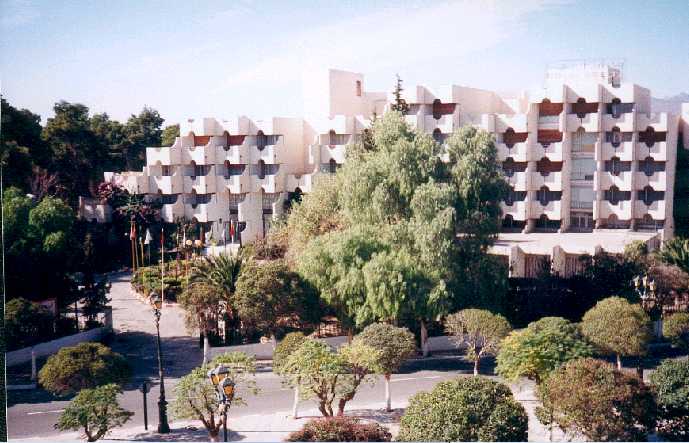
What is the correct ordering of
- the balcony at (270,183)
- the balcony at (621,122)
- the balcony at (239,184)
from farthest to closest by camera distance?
the balcony at (239,184) < the balcony at (270,183) < the balcony at (621,122)

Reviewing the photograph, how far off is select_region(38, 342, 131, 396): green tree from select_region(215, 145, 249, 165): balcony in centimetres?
891

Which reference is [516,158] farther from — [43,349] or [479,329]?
[43,349]

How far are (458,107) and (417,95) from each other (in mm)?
992

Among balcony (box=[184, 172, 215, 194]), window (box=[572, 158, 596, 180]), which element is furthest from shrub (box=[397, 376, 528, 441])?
balcony (box=[184, 172, 215, 194])

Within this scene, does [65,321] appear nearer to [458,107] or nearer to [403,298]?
[403,298]

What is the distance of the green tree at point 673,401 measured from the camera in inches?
235

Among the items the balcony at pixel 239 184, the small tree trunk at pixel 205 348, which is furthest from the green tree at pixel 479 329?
the balcony at pixel 239 184

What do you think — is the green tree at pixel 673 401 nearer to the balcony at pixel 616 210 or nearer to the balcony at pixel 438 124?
the balcony at pixel 616 210

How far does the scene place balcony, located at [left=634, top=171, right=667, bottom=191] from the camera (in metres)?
11.9

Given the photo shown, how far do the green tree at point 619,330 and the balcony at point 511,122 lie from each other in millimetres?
6864

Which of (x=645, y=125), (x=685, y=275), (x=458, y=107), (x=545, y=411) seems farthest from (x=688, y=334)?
(x=458, y=107)

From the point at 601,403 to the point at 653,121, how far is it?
8406 mm

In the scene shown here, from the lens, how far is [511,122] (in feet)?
46.0

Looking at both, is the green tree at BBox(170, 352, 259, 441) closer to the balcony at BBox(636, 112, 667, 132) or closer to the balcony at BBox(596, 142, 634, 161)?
the balcony at BBox(596, 142, 634, 161)
